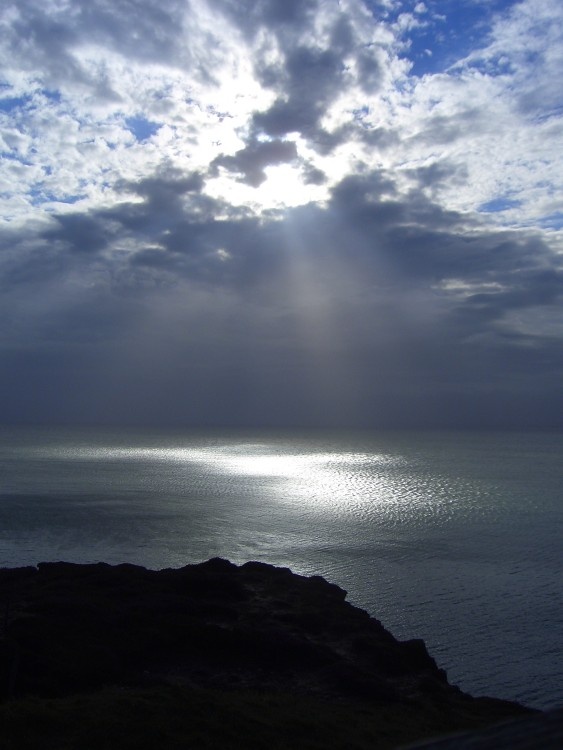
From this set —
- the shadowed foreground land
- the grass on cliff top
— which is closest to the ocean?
the shadowed foreground land

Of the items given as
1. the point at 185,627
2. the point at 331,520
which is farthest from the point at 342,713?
the point at 331,520

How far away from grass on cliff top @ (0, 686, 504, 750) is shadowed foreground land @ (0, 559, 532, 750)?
6 cm

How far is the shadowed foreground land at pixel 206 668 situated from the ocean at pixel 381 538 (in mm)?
4632

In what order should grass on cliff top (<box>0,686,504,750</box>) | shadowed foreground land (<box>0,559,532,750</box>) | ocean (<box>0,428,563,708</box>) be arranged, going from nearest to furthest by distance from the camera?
grass on cliff top (<box>0,686,504,750</box>) < shadowed foreground land (<box>0,559,532,750</box>) < ocean (<box>0,428,563,708</box>)

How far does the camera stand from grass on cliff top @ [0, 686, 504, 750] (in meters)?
18.7

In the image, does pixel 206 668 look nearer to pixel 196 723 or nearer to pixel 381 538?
pixel 196 723

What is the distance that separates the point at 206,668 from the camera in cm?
2841

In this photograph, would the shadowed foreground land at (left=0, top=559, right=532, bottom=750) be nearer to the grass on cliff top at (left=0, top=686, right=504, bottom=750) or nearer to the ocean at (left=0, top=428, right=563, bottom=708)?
the grass on cliff top at (left=0, top=686, right=504, bottom=750)

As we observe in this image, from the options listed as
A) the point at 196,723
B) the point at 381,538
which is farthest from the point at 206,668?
the point at 381,538

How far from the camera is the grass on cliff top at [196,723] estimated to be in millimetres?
18656

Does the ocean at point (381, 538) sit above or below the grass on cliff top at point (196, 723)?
above

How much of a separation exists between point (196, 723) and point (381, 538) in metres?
48.4

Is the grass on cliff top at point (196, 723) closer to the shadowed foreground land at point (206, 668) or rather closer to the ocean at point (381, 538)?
the shadowed foreground land at point (206, 668)

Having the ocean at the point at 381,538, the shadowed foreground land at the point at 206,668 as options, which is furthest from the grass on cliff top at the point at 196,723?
the ocean at the point at 381,538
